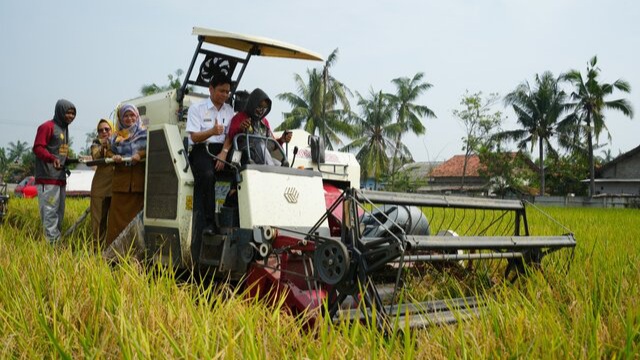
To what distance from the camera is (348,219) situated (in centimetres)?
379

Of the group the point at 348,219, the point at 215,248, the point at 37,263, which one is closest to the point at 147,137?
the point at 215,248

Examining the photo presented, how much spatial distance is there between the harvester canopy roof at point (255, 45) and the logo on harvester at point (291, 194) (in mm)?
1509

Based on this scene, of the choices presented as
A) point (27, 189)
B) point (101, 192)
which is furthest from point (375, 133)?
point (101, 192)

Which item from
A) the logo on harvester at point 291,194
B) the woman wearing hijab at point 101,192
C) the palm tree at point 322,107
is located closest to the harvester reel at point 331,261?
the logo on harvester at point 291,194

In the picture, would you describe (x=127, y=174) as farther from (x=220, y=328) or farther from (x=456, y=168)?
(x=456, y=168)

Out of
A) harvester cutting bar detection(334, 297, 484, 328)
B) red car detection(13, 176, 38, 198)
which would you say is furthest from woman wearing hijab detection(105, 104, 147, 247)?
red car detection(13, 176, 38, 198)

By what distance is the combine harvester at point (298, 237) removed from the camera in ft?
11.8

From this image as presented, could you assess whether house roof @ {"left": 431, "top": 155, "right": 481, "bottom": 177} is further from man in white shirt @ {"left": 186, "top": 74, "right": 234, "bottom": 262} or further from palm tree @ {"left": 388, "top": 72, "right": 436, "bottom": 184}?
man in white shirt @ {"left": 186, "top": 74, "right": 234, "bottom": 262}

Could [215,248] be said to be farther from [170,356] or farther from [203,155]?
[170,356]

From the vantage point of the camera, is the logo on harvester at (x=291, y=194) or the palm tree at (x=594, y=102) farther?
the palm tree at (x=594, y=102)

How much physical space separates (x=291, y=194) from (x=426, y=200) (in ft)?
3.70

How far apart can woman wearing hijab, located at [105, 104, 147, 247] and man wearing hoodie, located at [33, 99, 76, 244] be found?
967mm

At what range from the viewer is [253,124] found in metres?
5.23

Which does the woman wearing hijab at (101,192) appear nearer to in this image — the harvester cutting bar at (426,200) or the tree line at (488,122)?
the harvester cutting bar at (426,200)
